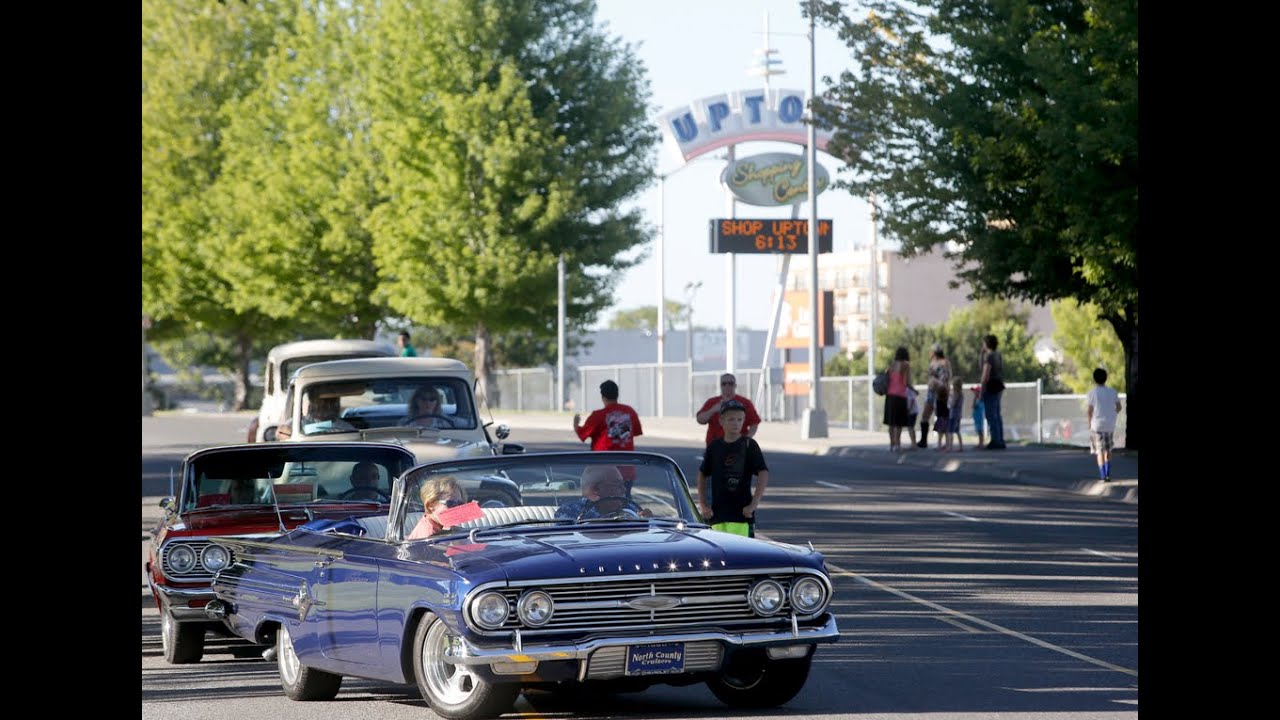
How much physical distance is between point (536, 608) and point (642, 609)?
0.50 metres

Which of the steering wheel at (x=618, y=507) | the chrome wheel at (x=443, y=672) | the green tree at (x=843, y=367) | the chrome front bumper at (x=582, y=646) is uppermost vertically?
the green tree at (x=843, y=367)

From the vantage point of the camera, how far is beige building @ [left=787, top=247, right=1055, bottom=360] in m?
142

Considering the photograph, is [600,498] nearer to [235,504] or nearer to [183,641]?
[183,641]

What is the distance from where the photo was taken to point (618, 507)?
10734mm

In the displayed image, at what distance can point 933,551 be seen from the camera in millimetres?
19078

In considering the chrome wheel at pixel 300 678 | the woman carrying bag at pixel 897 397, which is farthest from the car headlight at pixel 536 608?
the woman carrying bag at pixel 897 397

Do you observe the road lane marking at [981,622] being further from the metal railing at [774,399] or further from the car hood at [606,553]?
the metal railing at [774,399]

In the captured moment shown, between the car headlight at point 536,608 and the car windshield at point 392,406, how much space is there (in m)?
11.2

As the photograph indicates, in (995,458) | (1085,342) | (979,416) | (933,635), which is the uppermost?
(1085,342)

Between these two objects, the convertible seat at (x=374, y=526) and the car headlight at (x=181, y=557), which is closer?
the convertible seat at (x=374, y=526)

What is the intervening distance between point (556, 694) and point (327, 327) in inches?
2748

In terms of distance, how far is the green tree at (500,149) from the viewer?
63438mm


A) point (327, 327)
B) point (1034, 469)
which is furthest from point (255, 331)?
point (1034, 469)

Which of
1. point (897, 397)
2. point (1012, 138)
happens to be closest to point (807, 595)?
point (1012, 138)
